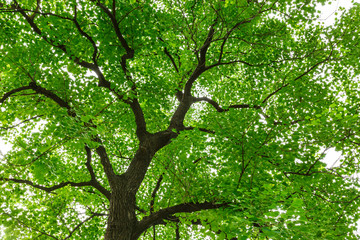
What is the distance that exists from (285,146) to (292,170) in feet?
1.89

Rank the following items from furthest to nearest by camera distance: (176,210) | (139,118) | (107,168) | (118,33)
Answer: (139,118), (107,168), (118,33), (176,210)

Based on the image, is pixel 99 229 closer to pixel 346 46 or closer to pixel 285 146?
pixel 285 146

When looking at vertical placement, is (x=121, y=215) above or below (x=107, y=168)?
below

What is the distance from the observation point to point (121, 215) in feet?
16.5

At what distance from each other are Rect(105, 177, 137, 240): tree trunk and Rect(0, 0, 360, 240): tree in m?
0.03

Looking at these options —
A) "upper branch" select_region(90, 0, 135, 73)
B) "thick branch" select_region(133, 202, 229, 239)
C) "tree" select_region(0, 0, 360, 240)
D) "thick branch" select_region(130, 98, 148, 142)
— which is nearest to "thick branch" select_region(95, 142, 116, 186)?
"tree" select_region(0, 0, 360, 240)

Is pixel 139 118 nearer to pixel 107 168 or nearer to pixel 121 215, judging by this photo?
pixel 107 168

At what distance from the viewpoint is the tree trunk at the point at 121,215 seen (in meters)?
4.80

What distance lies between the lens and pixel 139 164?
597cm

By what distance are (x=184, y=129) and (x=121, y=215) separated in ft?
9.77

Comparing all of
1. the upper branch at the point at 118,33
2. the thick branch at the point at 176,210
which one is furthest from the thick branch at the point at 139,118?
the thick branch at the point at 176,210

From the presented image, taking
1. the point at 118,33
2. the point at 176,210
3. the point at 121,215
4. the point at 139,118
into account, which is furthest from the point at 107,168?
the point at 118,33

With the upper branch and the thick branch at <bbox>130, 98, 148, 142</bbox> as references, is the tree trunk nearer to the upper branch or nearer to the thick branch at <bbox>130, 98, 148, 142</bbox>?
the thick branch at <bbox>130, 98, 148, 142</bbox>

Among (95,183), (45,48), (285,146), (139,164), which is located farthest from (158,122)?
(285,146)
